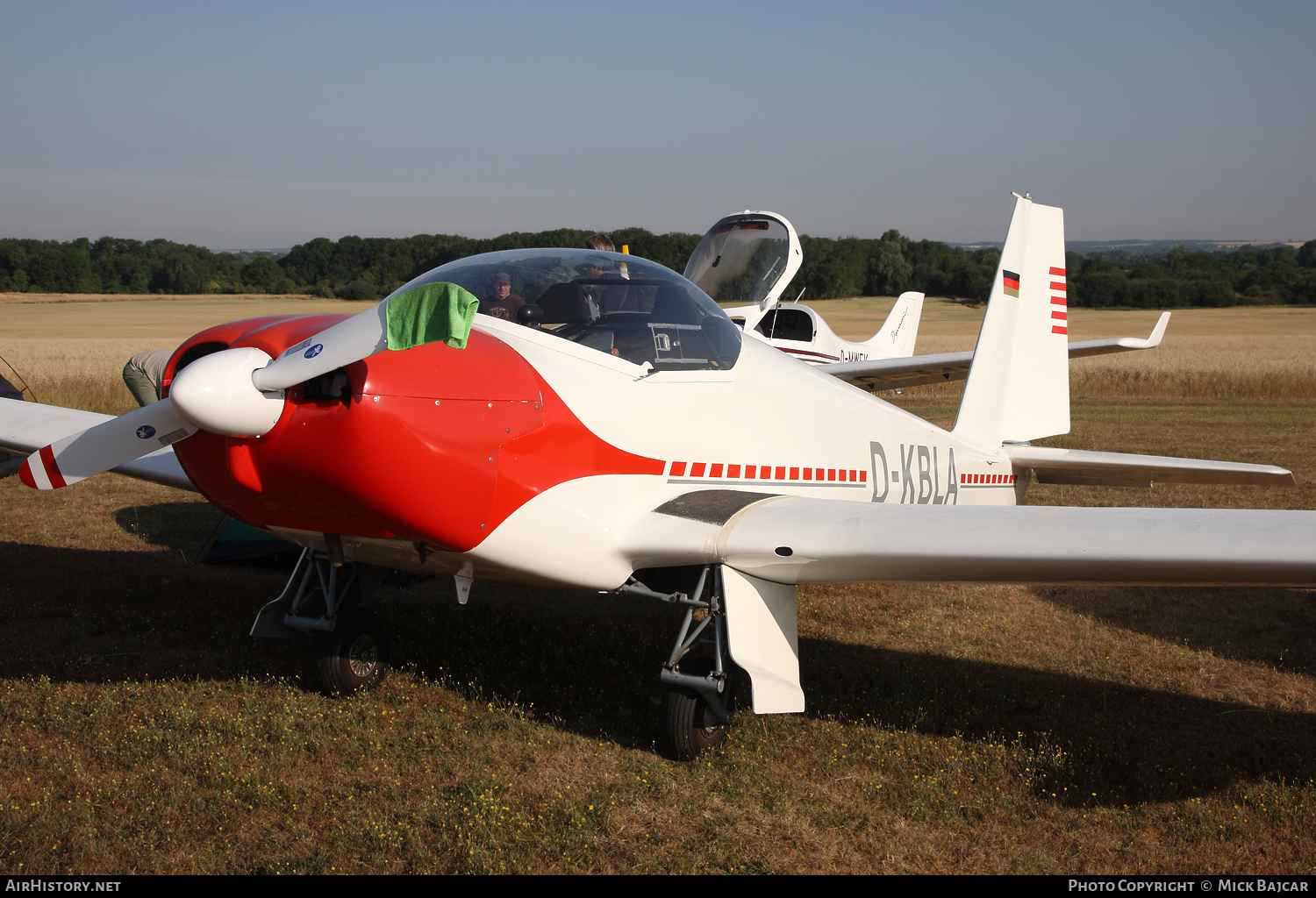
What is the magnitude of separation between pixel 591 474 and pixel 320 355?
1.24 m

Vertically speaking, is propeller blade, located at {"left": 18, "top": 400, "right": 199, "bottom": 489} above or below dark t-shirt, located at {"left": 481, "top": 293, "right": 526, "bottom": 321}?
below

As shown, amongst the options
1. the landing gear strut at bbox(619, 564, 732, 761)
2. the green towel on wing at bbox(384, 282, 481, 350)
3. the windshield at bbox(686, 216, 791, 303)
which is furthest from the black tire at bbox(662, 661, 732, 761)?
the windshield at bbox(686, 216, 791, 303)

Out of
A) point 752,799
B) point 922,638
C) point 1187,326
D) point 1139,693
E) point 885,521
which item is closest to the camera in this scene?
point 752,799

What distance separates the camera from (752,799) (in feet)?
11.5

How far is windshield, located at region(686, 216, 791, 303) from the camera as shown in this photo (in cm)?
1099

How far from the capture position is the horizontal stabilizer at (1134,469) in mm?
5113

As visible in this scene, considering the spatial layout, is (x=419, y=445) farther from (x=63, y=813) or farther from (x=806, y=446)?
(x=806, y=446)

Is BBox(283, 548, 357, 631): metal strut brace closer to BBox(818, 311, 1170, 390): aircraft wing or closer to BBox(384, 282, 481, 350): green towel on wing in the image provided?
BBox(384, 282, 481, 350): green towel on wing

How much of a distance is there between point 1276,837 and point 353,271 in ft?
88.4

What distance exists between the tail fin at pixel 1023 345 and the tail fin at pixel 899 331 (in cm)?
1041

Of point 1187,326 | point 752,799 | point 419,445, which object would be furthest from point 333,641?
point 1187,326

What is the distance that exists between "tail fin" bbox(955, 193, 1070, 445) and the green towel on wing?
171 inches

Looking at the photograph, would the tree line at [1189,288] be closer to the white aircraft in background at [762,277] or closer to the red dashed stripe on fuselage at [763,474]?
the white aircraft in background at [762,277]

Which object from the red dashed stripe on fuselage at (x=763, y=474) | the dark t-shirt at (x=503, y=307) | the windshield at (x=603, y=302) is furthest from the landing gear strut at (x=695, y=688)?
the dark t-shirt at (x=503, y=307)
